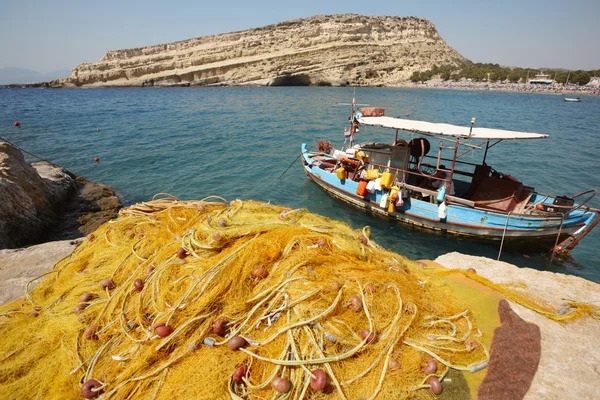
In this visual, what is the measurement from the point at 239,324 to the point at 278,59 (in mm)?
90553

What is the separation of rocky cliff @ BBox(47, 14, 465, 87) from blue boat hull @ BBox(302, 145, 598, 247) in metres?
78.9

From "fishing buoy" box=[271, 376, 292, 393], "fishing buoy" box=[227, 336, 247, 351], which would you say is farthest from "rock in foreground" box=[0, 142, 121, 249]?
"fishing buoy" box=[271, 376, 292, 393]

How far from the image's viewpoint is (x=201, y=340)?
3184 millimetres

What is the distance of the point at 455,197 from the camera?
1010cm

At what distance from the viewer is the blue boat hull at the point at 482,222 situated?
912cm

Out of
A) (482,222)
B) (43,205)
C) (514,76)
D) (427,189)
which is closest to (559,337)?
(482,222)

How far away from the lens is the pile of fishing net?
114 inches

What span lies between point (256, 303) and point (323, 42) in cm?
9557

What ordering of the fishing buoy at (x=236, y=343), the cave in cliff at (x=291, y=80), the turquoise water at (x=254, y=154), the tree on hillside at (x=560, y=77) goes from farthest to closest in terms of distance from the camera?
the tree on hillside at (x=560, y=77) → the cave in cliff at (x=291, y=80) → the turquoise water at (x=254, y=154) → the fishing buoy at (x=236, y=343)

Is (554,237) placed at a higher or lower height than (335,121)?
lower

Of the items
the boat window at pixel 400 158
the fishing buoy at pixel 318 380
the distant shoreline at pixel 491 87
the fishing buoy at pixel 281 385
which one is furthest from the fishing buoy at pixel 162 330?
the distant shoreline at pixel 491 87

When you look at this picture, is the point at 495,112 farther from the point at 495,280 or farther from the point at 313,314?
the point at 313,314

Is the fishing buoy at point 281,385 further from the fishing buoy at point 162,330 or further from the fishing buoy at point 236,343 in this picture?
the fishing buoy at point 162,330

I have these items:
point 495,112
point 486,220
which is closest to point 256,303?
point 486,220
